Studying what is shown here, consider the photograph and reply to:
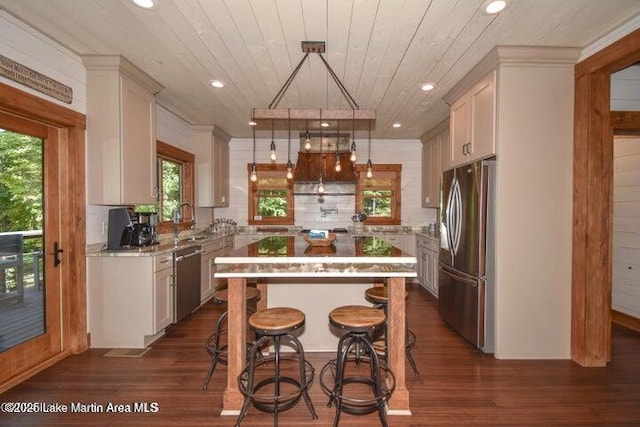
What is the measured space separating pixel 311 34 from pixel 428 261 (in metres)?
3.86

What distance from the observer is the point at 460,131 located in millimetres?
3463

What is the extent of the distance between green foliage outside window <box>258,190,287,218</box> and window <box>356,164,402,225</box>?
147cm

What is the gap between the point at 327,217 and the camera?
6.12 metres

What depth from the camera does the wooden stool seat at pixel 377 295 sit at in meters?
2.49

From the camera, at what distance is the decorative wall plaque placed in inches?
88.8

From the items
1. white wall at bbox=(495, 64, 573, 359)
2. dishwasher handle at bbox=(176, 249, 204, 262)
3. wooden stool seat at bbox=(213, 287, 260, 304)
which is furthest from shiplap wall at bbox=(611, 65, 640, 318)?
dishwasher handle at bbox=(176, 249, 204, 262)

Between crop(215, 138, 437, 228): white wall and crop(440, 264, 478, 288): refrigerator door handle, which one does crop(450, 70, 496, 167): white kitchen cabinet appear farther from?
crop(215, 138, 437, 228): white wall

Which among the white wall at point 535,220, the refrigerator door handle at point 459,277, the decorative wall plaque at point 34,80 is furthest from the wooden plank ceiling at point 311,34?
the refrigerator door handle at point 459,277

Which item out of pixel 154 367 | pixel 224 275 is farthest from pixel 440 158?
pixel 154 367

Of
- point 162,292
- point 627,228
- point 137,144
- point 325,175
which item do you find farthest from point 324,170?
A: point 627,228

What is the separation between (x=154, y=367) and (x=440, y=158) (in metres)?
4.71

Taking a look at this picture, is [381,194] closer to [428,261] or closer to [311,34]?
[428,261]

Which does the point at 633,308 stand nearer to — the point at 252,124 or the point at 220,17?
the point at 220,17

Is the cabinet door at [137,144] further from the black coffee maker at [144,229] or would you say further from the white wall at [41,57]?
the white wall at [41,57]
